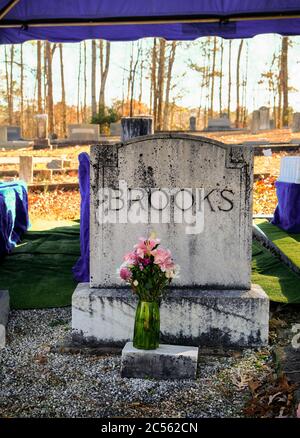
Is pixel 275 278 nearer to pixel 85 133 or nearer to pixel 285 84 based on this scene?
pixel 85 133

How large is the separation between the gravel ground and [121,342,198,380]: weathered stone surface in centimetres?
5

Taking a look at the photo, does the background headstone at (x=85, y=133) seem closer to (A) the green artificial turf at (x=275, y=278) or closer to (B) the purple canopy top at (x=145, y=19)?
(B) the purple canopy top at (x=145, y=19)

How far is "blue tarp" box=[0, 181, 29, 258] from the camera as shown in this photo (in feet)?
22.9

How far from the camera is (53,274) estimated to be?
6.13m

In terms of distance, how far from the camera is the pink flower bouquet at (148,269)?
3.52m

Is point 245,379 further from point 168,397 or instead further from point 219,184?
point 219,184

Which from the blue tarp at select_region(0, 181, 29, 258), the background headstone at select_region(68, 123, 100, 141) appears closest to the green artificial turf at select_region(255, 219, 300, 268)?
the blue tarp at select_region(0, 181, 29, 258)

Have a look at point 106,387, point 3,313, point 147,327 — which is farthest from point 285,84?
point 106,387

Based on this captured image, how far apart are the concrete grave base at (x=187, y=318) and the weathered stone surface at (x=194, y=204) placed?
21 centimetres

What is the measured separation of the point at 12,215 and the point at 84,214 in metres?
2.12

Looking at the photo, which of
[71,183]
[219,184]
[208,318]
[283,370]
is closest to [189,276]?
[208,318]

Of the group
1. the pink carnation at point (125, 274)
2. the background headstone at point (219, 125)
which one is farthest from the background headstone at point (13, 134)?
the pink carnation at point (125, 274)

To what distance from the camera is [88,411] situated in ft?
9.88

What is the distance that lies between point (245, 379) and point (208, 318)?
65 centimetres
